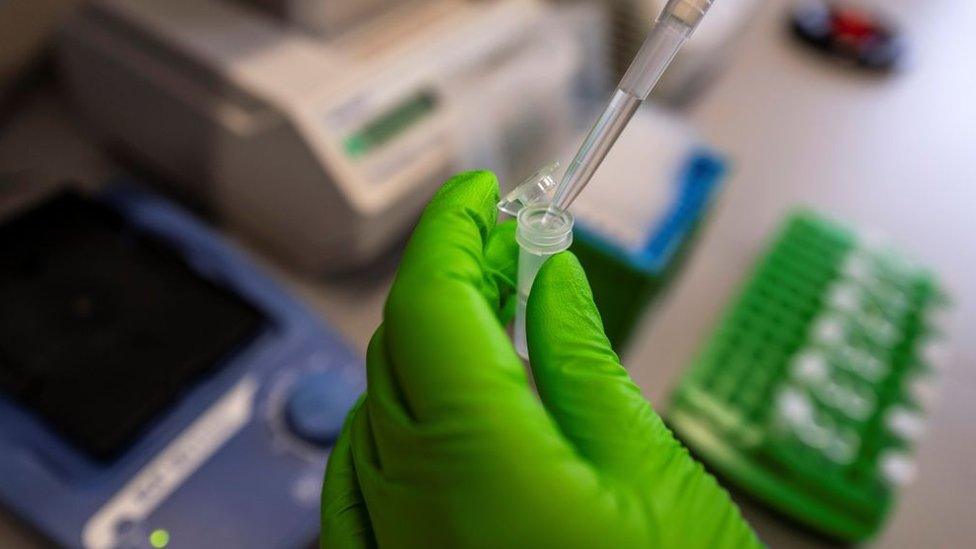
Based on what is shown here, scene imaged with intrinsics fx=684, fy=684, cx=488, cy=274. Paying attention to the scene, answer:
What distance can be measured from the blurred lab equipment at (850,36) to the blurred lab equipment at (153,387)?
3.54 ft

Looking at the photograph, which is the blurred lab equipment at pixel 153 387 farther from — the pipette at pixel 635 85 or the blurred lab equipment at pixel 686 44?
the blurred lab equipment at pixel 686 44

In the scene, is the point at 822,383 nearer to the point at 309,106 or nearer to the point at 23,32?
the point at 309,106

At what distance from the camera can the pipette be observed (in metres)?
0.35

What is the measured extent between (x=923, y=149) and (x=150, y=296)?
113 cm

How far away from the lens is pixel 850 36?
124cm

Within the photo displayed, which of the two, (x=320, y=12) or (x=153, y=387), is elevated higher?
(x=320, y=12)

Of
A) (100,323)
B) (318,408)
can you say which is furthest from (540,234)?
(100,323)

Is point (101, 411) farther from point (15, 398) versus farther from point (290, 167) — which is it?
point (290, 167)

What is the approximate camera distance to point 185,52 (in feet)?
2.13

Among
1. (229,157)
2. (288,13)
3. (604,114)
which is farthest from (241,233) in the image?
(604,114)

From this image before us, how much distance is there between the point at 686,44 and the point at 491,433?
78 centimetres

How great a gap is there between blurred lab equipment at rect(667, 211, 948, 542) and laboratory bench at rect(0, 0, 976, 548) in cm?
4

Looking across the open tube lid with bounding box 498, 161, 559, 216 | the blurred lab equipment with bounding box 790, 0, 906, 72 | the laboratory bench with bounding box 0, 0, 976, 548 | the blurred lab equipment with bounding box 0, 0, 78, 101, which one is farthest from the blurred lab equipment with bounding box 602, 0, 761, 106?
the blurred lab equipment with bounding box 0, 0, 78, 101

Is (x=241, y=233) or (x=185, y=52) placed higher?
(x=185, y=52)
